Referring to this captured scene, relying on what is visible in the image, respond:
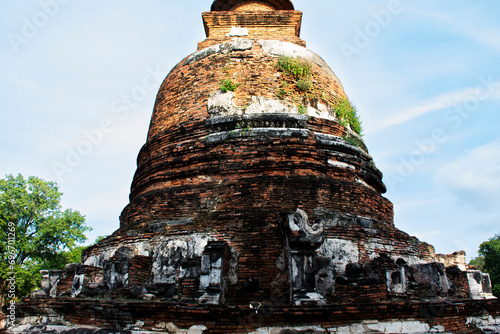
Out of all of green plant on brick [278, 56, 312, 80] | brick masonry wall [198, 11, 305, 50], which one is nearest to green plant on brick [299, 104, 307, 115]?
green plant on brick [278, 56, 312, 80]

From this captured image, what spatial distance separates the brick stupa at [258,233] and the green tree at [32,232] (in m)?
12.1

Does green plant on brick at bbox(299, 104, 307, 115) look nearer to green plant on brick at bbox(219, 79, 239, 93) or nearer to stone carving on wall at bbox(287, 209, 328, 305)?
green plant on brick at bbox(219, 79, 239, 93)

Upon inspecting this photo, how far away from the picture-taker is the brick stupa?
16.4ft


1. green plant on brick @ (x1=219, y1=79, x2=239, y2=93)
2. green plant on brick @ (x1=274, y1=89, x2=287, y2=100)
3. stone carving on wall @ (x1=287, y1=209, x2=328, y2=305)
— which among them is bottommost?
stone carving on wall @ (x1=287, y1=209, x2=328, y2=305)

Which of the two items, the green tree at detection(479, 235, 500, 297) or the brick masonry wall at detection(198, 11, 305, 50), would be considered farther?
the green tree at detection(479, 235, 500, 297)

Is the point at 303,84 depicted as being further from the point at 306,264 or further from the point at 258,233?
the point at 306,264

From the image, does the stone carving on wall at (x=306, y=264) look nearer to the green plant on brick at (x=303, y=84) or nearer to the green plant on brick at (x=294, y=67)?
the green plant on brick at (x=303, y=84)

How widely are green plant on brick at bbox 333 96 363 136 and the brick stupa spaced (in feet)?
0.27

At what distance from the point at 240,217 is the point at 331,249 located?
1566 mm

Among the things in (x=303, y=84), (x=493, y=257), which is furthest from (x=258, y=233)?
(x=493, y=257)

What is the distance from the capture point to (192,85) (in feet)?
29.6

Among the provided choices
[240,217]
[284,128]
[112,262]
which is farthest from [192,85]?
[112,262]

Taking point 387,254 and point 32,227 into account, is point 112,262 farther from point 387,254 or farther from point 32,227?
point 32,227

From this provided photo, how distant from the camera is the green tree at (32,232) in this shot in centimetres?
1759
